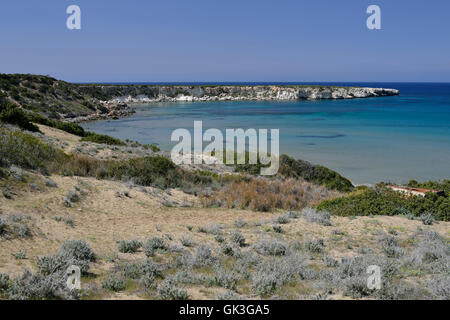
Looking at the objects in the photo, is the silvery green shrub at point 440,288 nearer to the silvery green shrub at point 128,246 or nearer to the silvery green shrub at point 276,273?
the silvery green shrub at point 276,273

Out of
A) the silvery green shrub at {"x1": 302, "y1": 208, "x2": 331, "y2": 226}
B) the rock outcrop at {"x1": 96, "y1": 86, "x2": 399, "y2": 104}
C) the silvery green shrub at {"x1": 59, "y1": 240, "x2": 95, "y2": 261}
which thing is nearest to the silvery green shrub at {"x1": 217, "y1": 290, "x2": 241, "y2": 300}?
the silvery green shrub at {"x1": 59, "y1": 240, "x2": 95, "y2": 261}

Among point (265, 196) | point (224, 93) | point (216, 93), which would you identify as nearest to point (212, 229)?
point (265, 196)

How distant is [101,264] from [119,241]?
46.8 inches

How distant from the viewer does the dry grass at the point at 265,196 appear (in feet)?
39.6

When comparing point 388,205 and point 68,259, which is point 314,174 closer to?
point 388,205

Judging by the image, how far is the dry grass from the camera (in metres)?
12.1

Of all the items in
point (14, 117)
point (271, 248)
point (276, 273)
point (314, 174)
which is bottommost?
point (314, 174)

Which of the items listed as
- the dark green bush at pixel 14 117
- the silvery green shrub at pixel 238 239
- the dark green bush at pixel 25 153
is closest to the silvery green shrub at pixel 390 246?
the silvery green shrub at pixel 238 239

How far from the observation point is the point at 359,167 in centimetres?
2311

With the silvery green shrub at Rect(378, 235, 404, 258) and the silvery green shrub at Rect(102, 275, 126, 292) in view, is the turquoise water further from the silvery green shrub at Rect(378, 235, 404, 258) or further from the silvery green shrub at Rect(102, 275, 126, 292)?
the silvery green shrub at Rect(102, 275, 126, 292)

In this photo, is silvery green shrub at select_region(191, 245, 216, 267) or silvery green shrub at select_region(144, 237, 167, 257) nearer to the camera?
silvery green shrub at select_region(191, 245, 216, 267)

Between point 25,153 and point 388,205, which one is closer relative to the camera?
point 388,205

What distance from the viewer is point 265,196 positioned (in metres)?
12.8
